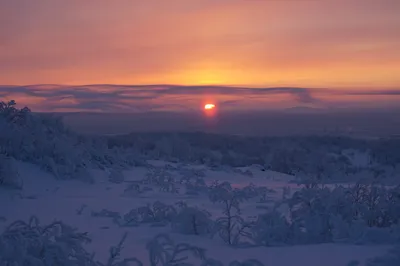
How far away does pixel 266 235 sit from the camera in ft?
21.8

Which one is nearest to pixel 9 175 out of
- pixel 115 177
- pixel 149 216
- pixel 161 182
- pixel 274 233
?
pixel 115 177

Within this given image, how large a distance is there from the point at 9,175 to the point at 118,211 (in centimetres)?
278

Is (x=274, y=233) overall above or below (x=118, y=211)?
above

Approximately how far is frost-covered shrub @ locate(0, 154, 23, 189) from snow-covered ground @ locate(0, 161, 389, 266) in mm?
221

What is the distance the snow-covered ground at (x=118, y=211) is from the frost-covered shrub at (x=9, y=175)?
0.22 metres

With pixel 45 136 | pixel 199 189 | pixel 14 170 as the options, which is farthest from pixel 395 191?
pixel 45 136

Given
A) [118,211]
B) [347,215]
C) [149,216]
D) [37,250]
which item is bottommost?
[118,211]

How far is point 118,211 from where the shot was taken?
30.8 feet

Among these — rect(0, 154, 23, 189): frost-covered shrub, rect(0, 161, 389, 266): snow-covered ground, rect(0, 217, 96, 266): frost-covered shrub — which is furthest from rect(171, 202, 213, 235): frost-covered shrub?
rect(0, 154, 23, 189): frost-covered shrub

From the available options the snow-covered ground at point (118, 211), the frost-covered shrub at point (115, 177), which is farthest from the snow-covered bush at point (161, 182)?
the frost-covered shrub at point (115, 177)

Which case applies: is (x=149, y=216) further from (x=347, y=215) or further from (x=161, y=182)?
(x=161, y=182)

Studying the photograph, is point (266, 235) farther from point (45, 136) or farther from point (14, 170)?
point (45, 136)

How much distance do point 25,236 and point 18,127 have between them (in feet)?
31.8

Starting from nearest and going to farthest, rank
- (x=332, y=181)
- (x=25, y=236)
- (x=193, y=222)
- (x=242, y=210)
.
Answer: (x=25, y=236)
(x=193, y=222)
(x=242, y=210)
(x=332, y=181)
